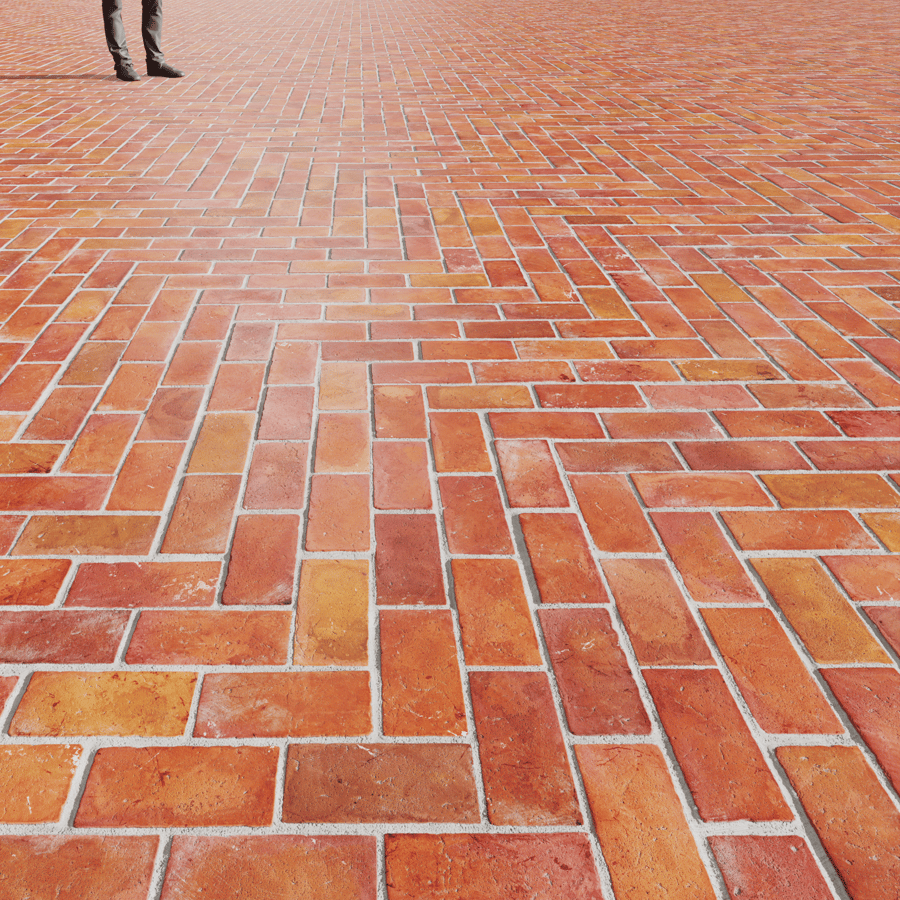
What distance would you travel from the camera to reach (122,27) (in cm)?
612

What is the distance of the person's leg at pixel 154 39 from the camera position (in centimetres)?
607

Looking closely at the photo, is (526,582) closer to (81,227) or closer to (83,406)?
(83,406)

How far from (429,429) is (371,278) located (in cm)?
108

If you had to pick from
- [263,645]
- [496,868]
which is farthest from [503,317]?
[496,868]

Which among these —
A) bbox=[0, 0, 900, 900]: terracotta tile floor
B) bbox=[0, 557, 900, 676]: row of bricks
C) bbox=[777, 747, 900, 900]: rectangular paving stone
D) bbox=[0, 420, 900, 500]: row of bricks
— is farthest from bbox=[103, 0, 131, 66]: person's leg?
bbox=[777, 747, 900, 900]: rectangular paving stone

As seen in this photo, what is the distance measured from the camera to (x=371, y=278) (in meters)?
2.88

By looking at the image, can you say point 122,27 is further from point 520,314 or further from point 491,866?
point 491,866

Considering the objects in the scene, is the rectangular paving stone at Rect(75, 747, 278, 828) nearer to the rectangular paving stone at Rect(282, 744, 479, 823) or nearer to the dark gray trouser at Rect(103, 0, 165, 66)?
the rectangular paving stone at Rect(282, 744, 479, 823)

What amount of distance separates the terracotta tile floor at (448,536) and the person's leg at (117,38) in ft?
9.14

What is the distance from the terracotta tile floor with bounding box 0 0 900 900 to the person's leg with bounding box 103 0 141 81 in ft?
9.14

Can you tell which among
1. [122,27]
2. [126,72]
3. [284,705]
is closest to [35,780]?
[284,705]

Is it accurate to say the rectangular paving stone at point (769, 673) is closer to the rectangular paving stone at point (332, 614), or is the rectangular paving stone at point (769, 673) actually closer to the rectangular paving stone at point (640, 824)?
the rectangular paving stone at point (640, 824)

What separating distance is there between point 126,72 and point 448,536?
6.29 metres

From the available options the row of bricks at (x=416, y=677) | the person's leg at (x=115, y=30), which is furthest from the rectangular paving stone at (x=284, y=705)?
Result: the person's leg at (x=115, y=30)
